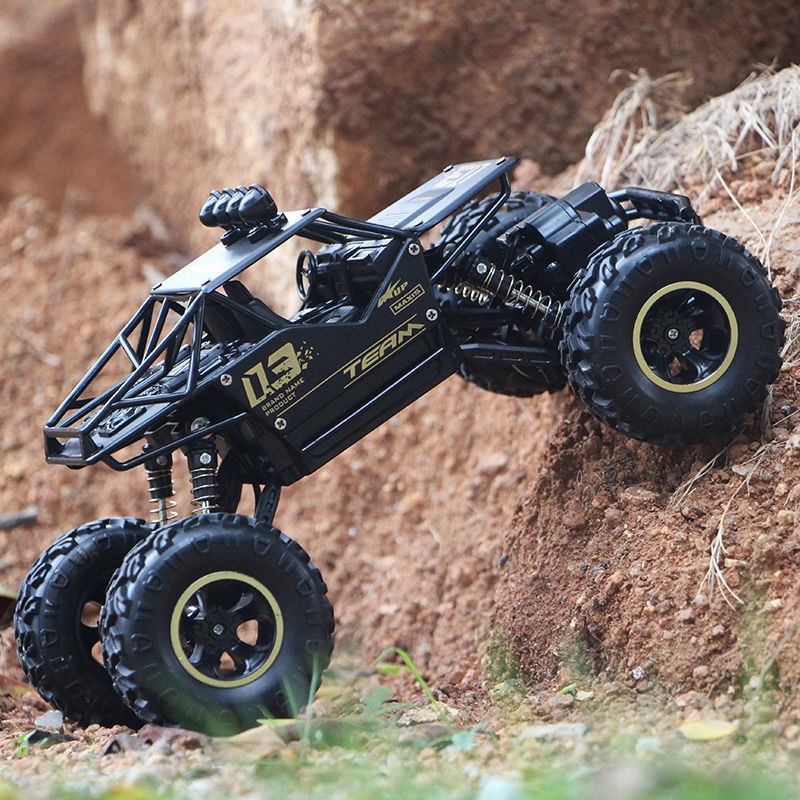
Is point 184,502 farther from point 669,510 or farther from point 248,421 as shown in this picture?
point 669,510

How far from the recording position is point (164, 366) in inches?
162

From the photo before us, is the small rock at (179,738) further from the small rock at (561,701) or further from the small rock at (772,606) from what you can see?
the small rock at (772,606)

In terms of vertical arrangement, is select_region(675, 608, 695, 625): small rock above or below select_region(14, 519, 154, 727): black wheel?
below

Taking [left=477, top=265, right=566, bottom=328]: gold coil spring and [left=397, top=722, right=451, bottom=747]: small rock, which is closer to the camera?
[left=397, top=722, right=451, bottom=747]: small rock

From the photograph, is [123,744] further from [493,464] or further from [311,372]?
[493,464]

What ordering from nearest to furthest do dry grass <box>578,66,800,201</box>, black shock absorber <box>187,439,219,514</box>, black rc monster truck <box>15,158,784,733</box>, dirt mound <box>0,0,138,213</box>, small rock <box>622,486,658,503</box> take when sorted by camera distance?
1. black rc monster truck <box>15,158,784,733</box>
2. black shock absorber <box>187,439,219,514</box>
3. small rock <box>622,486,658,503</box>
4. dry grass <box>578,66,800,201</box>
5. dirt mound <box>0,0,138,213</box>

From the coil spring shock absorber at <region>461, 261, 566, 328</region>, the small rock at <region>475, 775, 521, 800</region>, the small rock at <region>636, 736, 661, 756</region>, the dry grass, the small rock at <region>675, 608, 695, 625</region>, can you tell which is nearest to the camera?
the small rock at <region>475, 775, 521, 800</region>

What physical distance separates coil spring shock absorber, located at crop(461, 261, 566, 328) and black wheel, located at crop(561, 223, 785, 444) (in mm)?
214

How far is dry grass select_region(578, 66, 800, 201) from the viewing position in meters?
5.59

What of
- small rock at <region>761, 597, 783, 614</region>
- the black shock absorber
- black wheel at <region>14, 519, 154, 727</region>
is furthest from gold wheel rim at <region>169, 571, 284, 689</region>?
small rock at <region>761, 597, 783, 614</region>

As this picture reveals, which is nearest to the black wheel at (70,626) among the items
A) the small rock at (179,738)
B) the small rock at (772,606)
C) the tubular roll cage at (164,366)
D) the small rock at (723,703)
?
the tubular roll cage at (164,366)

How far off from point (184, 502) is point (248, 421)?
8.79 ft

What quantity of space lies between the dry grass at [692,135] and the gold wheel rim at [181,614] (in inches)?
115

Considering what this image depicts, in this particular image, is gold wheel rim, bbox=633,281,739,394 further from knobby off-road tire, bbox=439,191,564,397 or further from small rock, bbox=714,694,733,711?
small rock, bbox=714,694,733,711
